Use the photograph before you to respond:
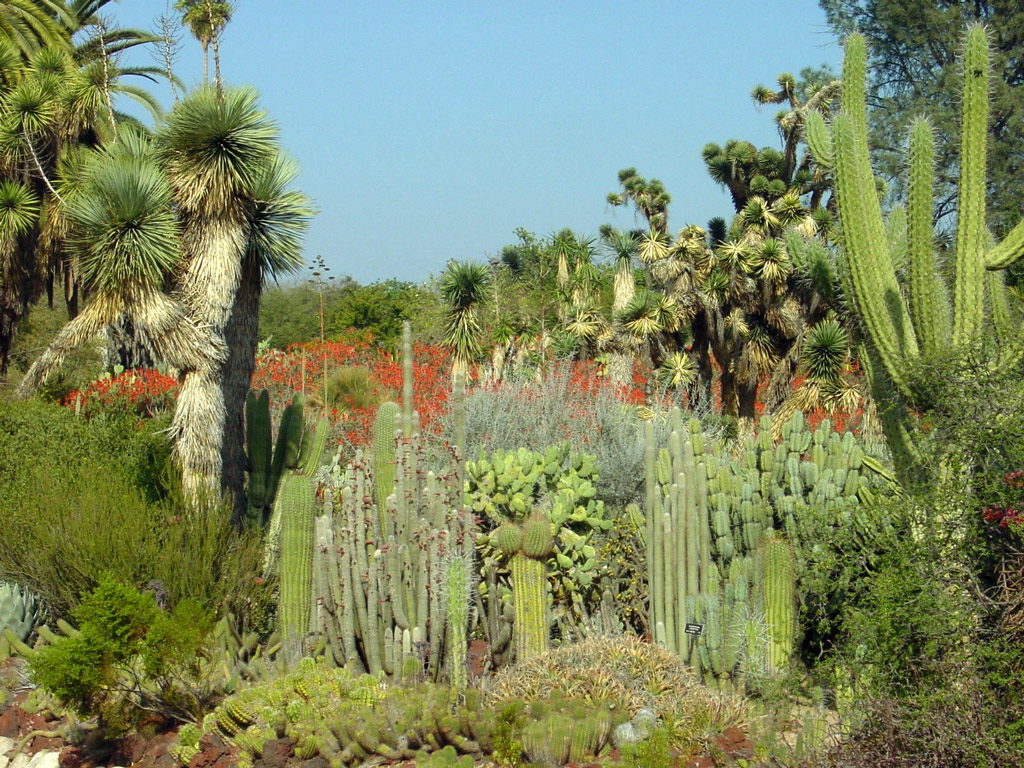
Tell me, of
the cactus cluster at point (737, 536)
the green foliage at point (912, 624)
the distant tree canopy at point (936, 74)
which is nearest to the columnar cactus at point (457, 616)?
the cactus cluster at point (737, 536)

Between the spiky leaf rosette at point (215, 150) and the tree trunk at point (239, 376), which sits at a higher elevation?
the spiky leaf rosette at point (215, 150)

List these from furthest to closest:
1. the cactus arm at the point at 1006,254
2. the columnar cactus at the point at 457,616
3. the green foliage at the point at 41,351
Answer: the green foliage at the point at 41,351
the cactus arm at the point at 1006,254
the columnar cactus at the point at 457,616

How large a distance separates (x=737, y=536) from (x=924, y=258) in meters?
1.97

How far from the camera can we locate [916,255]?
5336mm

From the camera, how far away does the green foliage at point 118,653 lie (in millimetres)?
4975

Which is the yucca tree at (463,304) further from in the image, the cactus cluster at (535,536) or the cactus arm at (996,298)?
the cactus arm at (996,298)

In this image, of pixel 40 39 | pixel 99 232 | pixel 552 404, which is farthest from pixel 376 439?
pixel 40 39

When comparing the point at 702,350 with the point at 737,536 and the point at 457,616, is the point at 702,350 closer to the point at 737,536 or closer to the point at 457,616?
the point at 737,536

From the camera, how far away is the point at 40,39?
805 inches

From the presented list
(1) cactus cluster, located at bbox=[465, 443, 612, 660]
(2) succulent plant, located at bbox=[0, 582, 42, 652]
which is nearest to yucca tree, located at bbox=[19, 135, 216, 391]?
(2) succulent plant, located at bbox=[0, 582, 42, 652]

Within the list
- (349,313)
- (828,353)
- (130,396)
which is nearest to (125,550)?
(130,396)

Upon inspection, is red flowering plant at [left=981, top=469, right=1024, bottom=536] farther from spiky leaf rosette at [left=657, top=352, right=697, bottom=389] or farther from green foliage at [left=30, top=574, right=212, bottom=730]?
spiky leaf rosette at [left=657, top=352, right=697, bottom=389]

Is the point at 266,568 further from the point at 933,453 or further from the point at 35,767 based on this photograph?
the point at 933,453

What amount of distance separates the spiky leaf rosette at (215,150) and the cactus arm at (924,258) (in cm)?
547
